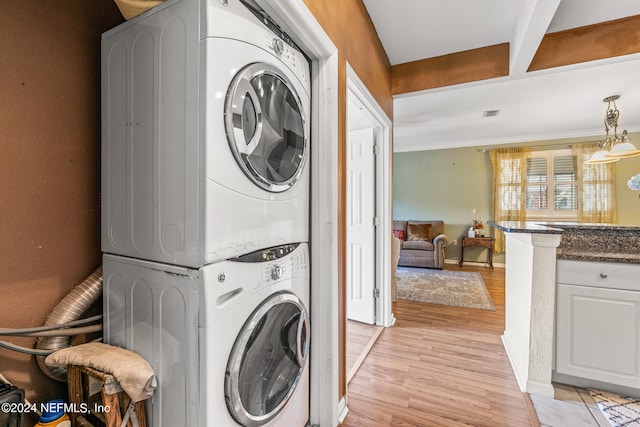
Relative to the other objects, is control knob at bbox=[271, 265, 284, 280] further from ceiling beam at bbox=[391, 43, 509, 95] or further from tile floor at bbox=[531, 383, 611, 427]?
ceiling beam at bbox=[391, 43, 509, 95]

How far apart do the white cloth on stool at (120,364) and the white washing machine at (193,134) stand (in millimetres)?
303

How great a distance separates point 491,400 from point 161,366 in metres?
1.82

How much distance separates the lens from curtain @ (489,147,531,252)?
5.40 metres

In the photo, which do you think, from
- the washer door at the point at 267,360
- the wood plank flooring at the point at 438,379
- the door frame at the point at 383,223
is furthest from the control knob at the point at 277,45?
the wood plank flooring at the point at 438,379

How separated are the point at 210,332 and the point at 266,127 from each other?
68cm

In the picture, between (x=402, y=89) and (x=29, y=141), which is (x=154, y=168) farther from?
(x=402, y=89)

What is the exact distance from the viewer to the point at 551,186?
17.4ft

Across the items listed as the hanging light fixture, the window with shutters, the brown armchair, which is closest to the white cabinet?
the hanging light fixture

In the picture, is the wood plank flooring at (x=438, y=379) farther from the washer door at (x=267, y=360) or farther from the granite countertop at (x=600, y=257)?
the granite countertop at (x=600, y=257)

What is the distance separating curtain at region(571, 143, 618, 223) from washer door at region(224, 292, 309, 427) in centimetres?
612

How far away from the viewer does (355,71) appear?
70.1 inches

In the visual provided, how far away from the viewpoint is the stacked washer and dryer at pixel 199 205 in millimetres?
790

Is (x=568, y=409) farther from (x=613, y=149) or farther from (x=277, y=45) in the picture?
(x=613, y=149)

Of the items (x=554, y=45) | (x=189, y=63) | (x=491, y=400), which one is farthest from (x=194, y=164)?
(x=554, y=45)
